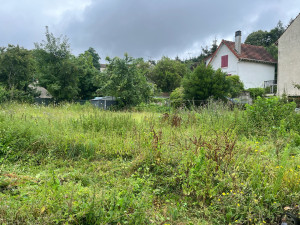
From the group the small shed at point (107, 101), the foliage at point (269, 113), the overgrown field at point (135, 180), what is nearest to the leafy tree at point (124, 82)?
the small shed at point (107, 101)

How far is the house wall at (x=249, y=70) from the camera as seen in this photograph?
79.0ft

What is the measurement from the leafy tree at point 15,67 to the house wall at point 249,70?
21744 millimetres

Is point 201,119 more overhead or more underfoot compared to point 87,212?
more overhead

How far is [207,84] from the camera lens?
15.0m

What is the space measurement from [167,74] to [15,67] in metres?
19.0

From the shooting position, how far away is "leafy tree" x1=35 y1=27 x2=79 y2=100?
19891 millimetres

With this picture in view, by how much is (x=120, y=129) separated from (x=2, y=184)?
2941mm

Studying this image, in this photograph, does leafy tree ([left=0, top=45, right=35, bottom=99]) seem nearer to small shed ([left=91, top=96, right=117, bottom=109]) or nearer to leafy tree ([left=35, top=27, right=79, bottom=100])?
leafy tree ([left=35, top=27, right=79, bottom=100])

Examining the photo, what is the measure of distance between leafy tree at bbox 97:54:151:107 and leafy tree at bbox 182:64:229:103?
4.18 m

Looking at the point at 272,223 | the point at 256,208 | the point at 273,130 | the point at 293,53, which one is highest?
the point at 293,53

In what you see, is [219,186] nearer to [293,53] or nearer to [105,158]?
[105,158]

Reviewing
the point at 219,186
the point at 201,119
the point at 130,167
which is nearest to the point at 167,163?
the point at 130,167

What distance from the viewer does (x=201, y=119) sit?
658cm

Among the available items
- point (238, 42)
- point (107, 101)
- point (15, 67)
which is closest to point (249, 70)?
point (238, 42)
